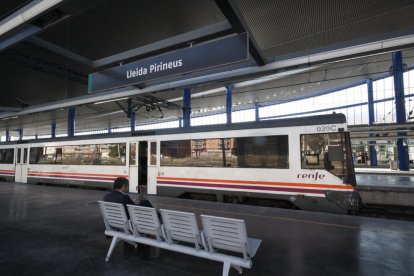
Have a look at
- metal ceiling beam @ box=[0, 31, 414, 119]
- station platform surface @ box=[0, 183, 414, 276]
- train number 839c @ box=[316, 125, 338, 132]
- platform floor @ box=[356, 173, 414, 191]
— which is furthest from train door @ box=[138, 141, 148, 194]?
platform floor @ box=[356, 173, 414, 191]

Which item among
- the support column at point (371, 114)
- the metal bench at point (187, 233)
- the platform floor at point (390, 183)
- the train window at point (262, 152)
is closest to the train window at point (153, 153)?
the train window at point (262, 152)

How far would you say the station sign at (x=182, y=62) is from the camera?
4.82 metres

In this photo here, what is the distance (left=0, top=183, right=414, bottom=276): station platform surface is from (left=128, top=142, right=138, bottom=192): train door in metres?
3.55

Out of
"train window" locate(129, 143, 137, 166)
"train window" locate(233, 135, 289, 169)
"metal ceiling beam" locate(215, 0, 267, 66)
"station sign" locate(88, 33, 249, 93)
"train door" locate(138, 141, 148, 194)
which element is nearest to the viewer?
"station sign" locate(88, 33, 249, 93)

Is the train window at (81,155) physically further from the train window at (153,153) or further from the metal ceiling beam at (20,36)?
the metal ceiling beam at (20,36)

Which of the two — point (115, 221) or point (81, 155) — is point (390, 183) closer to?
point (115, 221)

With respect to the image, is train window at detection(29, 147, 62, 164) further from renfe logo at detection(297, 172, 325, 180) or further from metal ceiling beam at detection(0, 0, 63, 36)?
renfe logo at detection(297, 172, 325, 180)

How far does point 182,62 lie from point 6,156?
674 inches

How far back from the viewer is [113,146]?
37.3 ft

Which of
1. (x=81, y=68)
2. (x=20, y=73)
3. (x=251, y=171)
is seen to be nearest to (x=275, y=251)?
(x=251, y=171)

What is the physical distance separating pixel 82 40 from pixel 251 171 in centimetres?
1040

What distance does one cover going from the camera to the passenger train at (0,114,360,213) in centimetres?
684

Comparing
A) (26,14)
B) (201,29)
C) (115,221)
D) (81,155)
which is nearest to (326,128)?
(201,29)

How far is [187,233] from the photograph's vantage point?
11.5 ft
